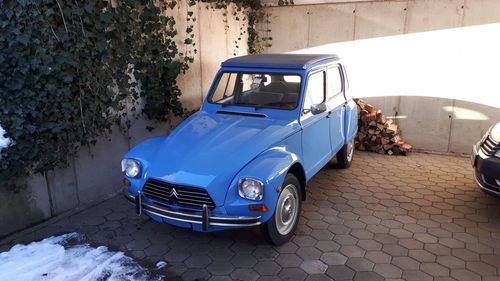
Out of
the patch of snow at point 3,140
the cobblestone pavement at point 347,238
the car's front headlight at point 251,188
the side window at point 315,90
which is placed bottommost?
the cobblestone pavement at point 347,238

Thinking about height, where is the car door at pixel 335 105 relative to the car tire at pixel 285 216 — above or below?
Result: above

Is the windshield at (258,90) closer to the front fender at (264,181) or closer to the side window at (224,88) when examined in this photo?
the side window at (224,88)

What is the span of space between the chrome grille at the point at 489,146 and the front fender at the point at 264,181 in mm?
2473

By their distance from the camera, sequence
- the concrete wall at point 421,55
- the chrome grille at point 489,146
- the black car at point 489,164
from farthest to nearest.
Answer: the concrete wall at point 421,55 < the chrome grille at point 489,146 < the black car at point 489,164

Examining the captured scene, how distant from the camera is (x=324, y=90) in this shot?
4969 millimetres

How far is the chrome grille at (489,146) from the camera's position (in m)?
4.26

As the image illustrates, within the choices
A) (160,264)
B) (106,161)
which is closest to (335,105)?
(160,264)

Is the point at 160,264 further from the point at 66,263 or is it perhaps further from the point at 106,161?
the point at 106,161

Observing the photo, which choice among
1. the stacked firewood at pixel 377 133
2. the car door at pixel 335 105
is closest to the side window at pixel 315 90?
the car door at pixel 335 105

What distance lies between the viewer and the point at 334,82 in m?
5.43

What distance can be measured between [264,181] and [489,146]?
114 inches

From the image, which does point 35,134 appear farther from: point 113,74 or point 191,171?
point 191,171

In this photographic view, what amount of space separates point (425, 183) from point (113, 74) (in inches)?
181

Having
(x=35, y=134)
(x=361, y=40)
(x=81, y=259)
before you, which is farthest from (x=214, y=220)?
(x=361, y=40)
